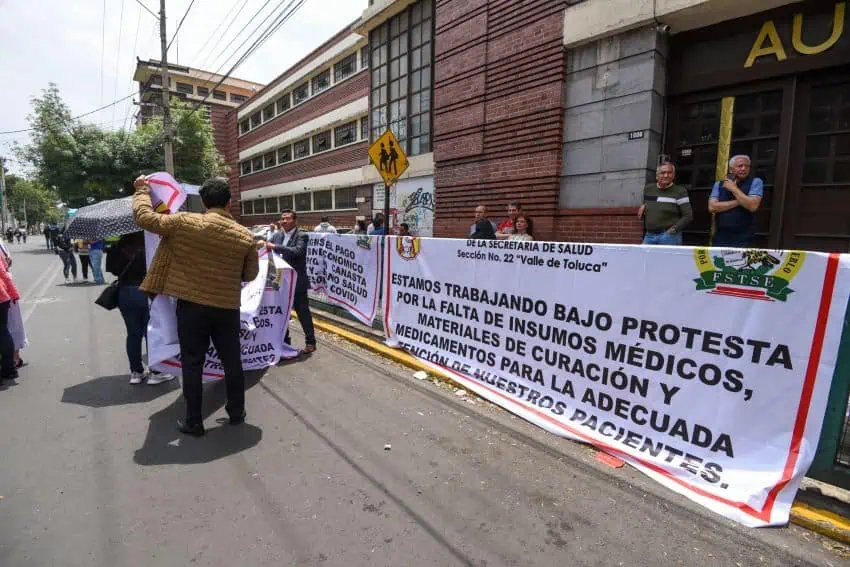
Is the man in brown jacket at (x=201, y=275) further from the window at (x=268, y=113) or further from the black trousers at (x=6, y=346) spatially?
the window at (x=268, y=113)

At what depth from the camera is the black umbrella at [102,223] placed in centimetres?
416

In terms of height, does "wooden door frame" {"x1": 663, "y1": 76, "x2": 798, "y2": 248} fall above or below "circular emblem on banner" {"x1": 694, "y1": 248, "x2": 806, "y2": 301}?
above

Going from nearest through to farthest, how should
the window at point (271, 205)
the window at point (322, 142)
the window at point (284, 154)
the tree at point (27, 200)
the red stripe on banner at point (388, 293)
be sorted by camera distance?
1. the red stripe on banner at point (388, 293)
2. the window at point (322, 142)
3. the window at point (284, 154)
4. the window at point (271, 205)
5. the tree at point (27, 200)

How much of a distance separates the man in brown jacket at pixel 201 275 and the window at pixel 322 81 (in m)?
20.5

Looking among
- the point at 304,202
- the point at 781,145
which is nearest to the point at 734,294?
the point at 781,145

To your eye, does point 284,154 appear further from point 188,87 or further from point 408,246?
point 188,87

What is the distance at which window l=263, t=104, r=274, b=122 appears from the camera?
28.1 meters

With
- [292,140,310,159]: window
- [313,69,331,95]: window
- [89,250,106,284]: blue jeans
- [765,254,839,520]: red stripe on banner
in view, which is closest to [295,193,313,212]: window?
[292,140,310,159]: window

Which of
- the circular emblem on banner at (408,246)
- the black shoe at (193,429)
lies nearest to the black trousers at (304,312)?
the circular emblem on banner at (408,246)

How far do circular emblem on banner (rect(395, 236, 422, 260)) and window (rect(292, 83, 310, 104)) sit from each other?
Result: 2103cm

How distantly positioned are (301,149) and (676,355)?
2444cm

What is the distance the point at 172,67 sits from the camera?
44.0 meters

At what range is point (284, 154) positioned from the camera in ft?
86.9

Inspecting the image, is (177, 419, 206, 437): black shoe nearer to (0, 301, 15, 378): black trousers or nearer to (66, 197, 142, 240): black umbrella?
(66, 197, 142, 240): black umbrella
